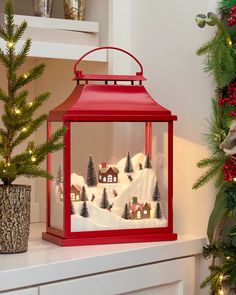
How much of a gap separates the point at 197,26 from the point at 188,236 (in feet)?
1.72

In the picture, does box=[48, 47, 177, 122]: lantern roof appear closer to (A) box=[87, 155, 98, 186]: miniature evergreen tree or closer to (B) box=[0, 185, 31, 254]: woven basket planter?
(A) box=[87, 155, 98, 186]: miniature evergreen tree

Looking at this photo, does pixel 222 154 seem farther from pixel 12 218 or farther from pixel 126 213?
pixel 12 218

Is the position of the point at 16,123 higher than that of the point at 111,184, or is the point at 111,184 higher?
the point at 16,123

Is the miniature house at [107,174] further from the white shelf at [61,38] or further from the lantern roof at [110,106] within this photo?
the white shelf at [61,38]

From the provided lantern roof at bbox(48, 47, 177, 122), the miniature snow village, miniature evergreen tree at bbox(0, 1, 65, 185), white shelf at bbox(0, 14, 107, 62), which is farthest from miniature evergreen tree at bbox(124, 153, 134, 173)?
white shelf at bbox(0, 14, 107, 62)

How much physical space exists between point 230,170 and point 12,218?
0.50 m

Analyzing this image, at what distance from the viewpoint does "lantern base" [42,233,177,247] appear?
157 cm

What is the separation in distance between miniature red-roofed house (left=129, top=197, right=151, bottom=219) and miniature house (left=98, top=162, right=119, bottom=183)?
7 cm

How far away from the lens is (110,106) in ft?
5.33

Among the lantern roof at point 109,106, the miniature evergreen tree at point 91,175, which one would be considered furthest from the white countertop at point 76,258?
the lantern roof at point 109,106

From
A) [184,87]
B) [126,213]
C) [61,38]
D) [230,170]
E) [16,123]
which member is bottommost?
[126,213]

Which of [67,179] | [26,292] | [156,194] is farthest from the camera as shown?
[156,194]

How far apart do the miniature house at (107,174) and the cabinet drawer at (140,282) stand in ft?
0.71

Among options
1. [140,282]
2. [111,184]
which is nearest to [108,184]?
[111,184]
